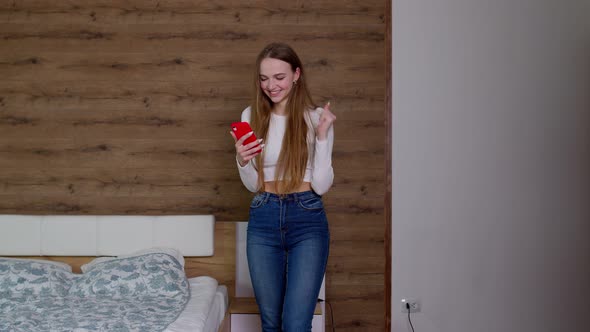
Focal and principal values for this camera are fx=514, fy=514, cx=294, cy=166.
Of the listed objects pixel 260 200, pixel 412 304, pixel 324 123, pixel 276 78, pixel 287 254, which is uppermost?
pixel 276 78

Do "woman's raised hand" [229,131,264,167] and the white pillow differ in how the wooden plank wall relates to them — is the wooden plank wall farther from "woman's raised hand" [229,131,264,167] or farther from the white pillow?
"woman's raised hand" [229,131,264,167]

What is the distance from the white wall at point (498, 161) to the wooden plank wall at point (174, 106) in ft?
0.89

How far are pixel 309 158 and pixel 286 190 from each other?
0.55ft

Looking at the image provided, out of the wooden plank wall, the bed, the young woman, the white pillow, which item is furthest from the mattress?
the wooden plank wall

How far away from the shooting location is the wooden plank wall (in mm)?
2902

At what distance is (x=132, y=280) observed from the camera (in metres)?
2.43

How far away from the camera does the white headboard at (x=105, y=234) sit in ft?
9.20

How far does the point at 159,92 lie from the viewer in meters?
2.92

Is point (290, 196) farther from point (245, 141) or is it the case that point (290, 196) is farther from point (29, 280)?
point (29, 280)

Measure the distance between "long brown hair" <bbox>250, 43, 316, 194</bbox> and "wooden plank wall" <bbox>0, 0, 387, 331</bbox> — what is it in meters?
0.89

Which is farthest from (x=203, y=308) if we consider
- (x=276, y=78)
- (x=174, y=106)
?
(x=174, y=106)

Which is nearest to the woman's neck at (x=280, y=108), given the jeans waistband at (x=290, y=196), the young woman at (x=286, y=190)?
the young woman at (x=286, y=190)

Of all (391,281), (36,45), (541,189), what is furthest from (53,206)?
(541,189)

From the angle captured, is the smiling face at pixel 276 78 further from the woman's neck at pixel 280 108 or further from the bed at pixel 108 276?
the bed at pixel 108 276
